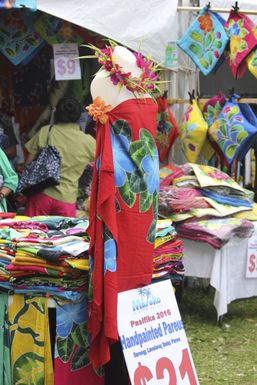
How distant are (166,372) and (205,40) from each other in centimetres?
368

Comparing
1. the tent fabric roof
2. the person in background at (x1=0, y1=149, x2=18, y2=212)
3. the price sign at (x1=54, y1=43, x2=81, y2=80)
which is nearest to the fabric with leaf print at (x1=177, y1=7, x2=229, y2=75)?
the tent fabric roof

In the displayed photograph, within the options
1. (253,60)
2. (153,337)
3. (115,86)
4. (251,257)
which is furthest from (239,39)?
(153,337)

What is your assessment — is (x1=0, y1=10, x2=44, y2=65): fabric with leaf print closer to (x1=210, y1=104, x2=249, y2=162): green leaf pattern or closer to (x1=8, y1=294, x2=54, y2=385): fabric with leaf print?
(x1=210, y1=104, x2=249, y2=162): green leaf pattern

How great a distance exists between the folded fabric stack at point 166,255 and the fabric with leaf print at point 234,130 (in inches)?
88.4

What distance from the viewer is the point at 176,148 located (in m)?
6.75

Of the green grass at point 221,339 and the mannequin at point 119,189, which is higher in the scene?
the mannequin at point 119,189

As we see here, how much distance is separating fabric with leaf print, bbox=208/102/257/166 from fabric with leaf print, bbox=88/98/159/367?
103 inches

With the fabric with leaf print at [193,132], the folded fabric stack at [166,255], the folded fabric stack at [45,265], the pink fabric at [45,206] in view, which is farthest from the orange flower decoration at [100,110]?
the fabric with leaf print at [193,132]

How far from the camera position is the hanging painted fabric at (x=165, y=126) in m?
6.41

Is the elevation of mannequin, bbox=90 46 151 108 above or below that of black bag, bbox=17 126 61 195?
above

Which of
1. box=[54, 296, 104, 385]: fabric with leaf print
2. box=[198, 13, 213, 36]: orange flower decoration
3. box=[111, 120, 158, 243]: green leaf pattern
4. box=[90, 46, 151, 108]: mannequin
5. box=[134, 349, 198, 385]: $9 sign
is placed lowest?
box=[134, 349, 198, 385]: $9 sign

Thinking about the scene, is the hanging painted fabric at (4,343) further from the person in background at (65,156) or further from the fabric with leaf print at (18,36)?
the fabric with leaf print at (18,36)

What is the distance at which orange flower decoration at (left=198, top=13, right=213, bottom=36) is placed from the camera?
6242 millimetres

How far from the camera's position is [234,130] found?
5922mm
